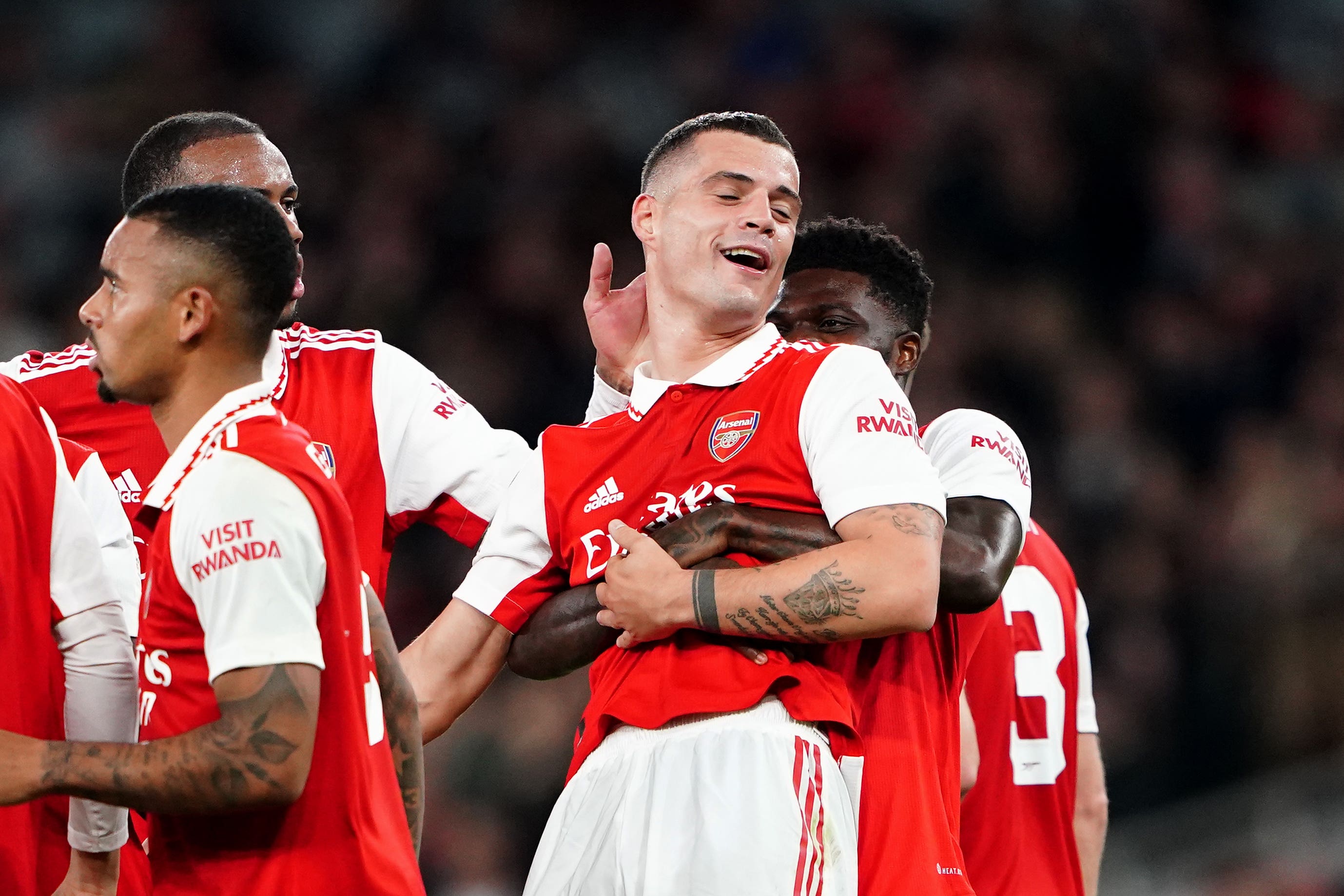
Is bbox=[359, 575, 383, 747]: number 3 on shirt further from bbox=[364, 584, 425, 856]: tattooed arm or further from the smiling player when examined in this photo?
the smiling player

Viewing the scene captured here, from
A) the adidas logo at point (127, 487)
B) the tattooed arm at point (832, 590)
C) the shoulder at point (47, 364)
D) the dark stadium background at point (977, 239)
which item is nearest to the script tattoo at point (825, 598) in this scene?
the tattooed arm at point (832, 590)

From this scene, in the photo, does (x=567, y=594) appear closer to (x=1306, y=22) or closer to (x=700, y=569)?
(x=700, y=569)

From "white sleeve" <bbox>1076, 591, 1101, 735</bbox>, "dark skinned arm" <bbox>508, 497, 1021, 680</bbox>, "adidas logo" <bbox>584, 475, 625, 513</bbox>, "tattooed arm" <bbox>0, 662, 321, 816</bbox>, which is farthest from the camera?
"white sleeve" <bbox>1076, 591, 1101, 735</bbox>

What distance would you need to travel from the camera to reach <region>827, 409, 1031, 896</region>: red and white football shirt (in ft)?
11.4

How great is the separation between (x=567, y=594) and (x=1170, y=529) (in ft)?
24.6

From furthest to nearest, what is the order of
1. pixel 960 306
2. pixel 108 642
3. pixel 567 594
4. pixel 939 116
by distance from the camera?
1. pixel 939 116
2. pixel 960 306
3. pixel 567 594
4. pixel 108 642

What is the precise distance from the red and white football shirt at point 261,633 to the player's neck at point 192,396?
3cm

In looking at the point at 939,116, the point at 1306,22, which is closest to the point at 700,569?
the point at 939,116

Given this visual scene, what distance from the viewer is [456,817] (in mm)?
8852

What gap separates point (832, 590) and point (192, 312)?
132cm

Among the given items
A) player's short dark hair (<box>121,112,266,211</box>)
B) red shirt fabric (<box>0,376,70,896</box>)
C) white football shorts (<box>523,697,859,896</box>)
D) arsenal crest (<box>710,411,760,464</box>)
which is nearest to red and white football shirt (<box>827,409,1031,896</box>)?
white football shorts (<box>523,697,859,896</box>)

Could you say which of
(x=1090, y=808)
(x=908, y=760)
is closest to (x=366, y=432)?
(x=908, y=760)

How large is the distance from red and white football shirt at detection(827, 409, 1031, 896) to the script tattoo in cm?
34

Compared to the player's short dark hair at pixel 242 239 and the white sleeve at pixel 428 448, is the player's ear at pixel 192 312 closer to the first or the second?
the player's short dark hair at pixel 242 239
